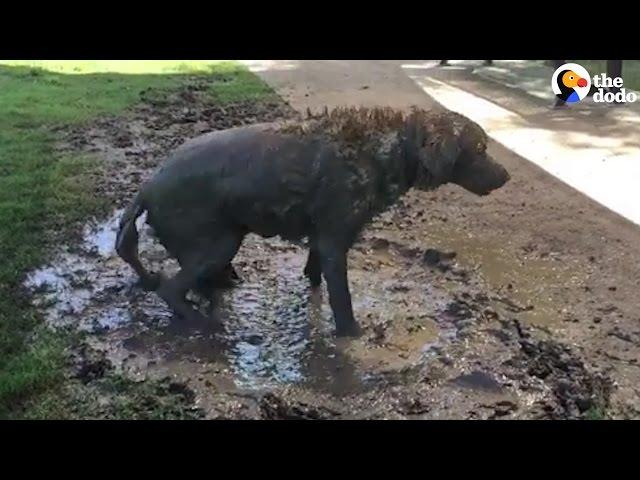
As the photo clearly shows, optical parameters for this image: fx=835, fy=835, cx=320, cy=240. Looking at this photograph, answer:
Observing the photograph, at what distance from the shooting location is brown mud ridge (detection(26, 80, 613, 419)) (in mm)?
4613

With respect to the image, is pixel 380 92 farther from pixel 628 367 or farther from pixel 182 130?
pixel 628 367

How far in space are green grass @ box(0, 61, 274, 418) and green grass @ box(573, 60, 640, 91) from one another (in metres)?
5.80

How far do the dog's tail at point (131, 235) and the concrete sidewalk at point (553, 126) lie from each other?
4445 mm

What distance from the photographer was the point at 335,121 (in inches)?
217

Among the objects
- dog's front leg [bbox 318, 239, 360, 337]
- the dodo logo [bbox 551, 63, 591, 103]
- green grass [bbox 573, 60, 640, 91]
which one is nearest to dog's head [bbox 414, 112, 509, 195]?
dog's front leg [bbox 318, 239, 360, 337]

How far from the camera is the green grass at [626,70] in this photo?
14.3 m

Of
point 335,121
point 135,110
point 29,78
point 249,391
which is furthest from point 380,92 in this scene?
point 249,391

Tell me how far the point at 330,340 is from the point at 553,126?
284 inches

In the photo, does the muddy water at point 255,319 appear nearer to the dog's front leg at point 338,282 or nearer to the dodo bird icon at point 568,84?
the dog's front leg at point 338,282

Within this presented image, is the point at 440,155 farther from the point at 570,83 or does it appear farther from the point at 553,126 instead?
the point at 570,83

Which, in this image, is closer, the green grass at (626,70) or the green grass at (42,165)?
the green grass at (42,165)

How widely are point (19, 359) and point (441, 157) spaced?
9.53 ft

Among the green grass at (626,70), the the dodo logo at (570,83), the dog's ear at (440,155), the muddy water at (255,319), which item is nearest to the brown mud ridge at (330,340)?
the muddy water at (255,319)

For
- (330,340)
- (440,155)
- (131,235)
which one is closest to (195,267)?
(131,235)
